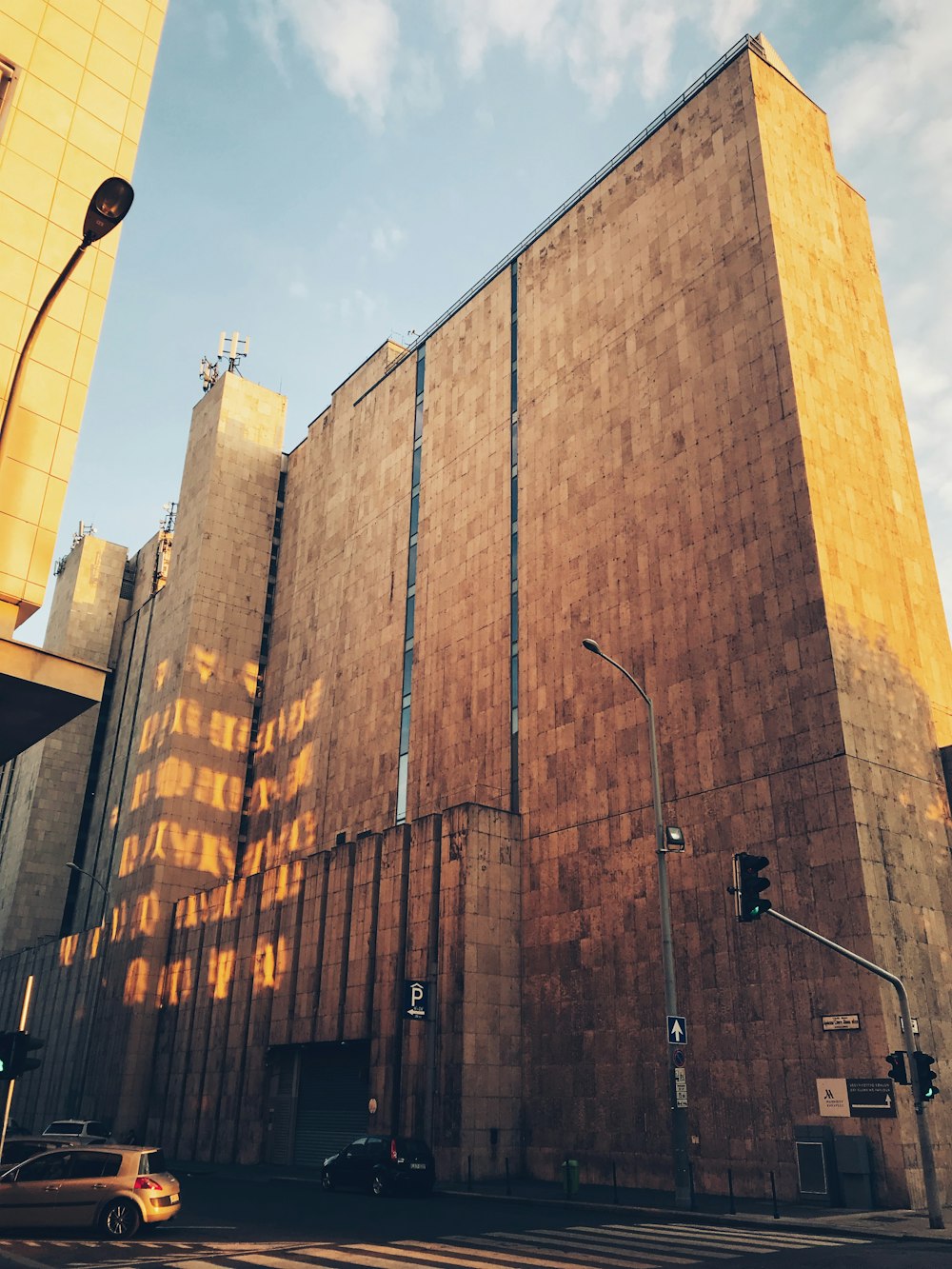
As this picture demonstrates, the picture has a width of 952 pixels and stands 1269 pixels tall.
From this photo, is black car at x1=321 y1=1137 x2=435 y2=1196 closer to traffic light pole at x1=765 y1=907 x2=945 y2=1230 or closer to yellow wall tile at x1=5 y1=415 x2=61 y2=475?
traffic light pole at x1=765 y1=907 x2=945 y2=1230

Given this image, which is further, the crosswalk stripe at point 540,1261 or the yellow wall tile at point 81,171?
the yellow wall tile at point 81,171

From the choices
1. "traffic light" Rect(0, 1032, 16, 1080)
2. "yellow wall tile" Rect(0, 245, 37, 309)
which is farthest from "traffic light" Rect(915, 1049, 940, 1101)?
"yellow wall tile" Rect(0, 245, 37, 309)

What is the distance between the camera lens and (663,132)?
43906mm

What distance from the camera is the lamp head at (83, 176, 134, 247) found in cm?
1310

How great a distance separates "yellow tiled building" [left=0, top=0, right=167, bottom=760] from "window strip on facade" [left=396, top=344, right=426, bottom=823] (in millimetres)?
31201

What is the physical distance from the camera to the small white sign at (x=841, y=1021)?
88.8 ft

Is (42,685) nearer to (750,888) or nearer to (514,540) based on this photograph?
(750,888)

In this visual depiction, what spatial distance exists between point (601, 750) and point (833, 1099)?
1434cm

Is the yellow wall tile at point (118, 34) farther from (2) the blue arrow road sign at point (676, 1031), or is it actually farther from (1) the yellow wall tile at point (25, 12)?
(2) the blue arrow road sign at point (676, 1031)

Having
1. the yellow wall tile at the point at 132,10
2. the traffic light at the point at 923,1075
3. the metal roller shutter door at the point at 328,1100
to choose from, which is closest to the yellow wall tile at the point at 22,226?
the yellow wall tile at the point at 132,10

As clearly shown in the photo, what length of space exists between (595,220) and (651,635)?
21.8 meters

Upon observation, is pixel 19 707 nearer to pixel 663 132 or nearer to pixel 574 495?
pixel 574 495

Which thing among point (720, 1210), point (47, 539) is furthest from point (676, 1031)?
point (47, 539)

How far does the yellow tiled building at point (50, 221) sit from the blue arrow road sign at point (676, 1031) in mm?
15315
